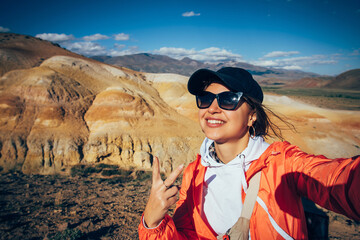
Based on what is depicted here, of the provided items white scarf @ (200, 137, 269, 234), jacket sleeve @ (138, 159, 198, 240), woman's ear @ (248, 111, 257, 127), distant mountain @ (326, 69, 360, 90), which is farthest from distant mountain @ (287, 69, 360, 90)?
jacket sleeve @ (138, 159, 198, 240)

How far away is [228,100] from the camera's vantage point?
1996 mm

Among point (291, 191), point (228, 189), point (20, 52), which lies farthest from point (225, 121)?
point (20, 52)

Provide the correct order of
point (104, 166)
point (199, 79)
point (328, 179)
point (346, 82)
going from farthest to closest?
point (346, 82) < point (104, 166) < point (199, 79) < point (328, 179)

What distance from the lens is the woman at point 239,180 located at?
129 centimetres

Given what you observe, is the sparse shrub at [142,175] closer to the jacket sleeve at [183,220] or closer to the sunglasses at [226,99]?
the jacket sleeve at [183,220]

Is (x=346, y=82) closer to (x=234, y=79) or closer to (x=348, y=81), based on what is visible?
(x=348, y=81)

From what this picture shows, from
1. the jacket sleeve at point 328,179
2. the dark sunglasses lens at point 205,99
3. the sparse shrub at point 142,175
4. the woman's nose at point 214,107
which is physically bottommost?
the sparse shrub at point 142,175

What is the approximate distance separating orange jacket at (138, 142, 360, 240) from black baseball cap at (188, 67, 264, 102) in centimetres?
62

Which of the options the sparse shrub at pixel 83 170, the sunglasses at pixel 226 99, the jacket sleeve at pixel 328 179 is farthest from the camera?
the sparse shrub at pixel 83 170

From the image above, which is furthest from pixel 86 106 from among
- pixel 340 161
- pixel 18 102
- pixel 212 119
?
pixel 340 161

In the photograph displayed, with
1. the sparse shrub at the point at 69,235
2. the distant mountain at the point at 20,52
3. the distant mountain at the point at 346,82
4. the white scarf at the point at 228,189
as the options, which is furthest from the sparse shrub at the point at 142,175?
the distant mountain at the point at 346,82

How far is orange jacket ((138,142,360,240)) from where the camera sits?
1.16 meters

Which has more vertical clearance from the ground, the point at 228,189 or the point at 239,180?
the point at 239,180

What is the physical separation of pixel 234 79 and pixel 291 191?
3.70ft
